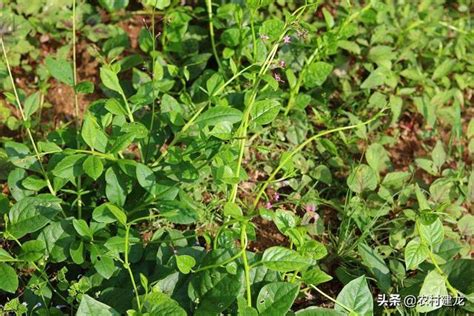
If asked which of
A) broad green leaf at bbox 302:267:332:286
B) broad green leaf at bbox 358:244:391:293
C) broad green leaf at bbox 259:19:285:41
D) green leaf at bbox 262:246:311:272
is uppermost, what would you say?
broad green leaf at bbox 259:19:285:41

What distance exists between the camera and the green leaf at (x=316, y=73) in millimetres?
2309

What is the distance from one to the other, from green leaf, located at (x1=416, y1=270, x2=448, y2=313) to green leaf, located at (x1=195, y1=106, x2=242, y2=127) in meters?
0.68

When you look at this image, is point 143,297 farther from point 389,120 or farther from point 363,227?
point 389,120

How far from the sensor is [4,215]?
182cm

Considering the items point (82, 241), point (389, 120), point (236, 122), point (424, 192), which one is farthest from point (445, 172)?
point (82, 241)

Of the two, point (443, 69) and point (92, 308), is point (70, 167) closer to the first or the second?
point (92, 308)

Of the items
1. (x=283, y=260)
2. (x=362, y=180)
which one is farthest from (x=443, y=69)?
(x=283, y=260)

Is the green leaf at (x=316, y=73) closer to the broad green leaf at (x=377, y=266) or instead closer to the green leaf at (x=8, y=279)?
the broad green leaf at (x=377, y=266)

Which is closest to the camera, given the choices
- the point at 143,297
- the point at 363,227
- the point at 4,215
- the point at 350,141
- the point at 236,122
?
the point at 143,297

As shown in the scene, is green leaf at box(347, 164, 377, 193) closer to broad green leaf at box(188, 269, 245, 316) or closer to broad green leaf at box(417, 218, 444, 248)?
broad green leaf at box(417, 218, 444, 248)

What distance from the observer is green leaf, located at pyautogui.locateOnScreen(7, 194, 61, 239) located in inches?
70.9

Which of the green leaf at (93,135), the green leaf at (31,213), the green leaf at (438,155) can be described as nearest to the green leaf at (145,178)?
the green leaf at (93,135)

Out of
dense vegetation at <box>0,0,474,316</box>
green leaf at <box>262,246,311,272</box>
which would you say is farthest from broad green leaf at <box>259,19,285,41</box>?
green leaf at <box>262,246,311,272</box>

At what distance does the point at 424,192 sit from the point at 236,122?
2.56 ft
